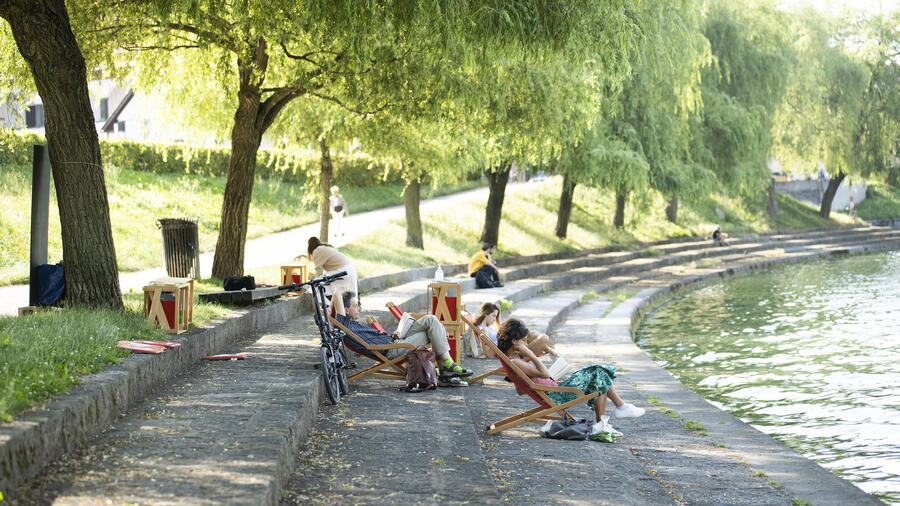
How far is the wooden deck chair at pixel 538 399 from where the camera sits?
28.5 feet

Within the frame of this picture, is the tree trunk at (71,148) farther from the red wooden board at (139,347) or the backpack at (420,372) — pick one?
the backpack at (420,372)

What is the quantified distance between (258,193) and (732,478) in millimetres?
26930

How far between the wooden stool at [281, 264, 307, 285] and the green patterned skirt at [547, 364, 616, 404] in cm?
842

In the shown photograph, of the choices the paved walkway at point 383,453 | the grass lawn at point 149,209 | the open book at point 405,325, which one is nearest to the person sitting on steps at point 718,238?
the grass lawn at point 149,209

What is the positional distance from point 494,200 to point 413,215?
321 centimetres

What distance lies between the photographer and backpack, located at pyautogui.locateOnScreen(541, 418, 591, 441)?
863 cm

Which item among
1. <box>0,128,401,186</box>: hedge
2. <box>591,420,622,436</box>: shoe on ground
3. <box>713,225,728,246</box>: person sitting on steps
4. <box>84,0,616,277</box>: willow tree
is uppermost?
<box>84,0,616,277</box>: willow tree

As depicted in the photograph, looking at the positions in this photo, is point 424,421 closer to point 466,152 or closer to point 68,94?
point 68,94

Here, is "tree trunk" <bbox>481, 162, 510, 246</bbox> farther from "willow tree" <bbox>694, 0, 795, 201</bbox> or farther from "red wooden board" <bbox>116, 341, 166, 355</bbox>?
"red wooden board" <bbox>116, 341, 166, 355</bbox>

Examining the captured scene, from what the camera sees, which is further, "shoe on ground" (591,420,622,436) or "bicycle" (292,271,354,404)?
"bicycle" (292,271,354,404)

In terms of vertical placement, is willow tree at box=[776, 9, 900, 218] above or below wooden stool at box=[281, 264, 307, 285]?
above

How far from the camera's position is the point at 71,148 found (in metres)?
10.1

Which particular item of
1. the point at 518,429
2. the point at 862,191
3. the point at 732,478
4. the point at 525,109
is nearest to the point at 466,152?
the point at 525,109

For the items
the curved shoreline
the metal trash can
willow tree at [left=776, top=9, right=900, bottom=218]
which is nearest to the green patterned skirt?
the curved shoreline
